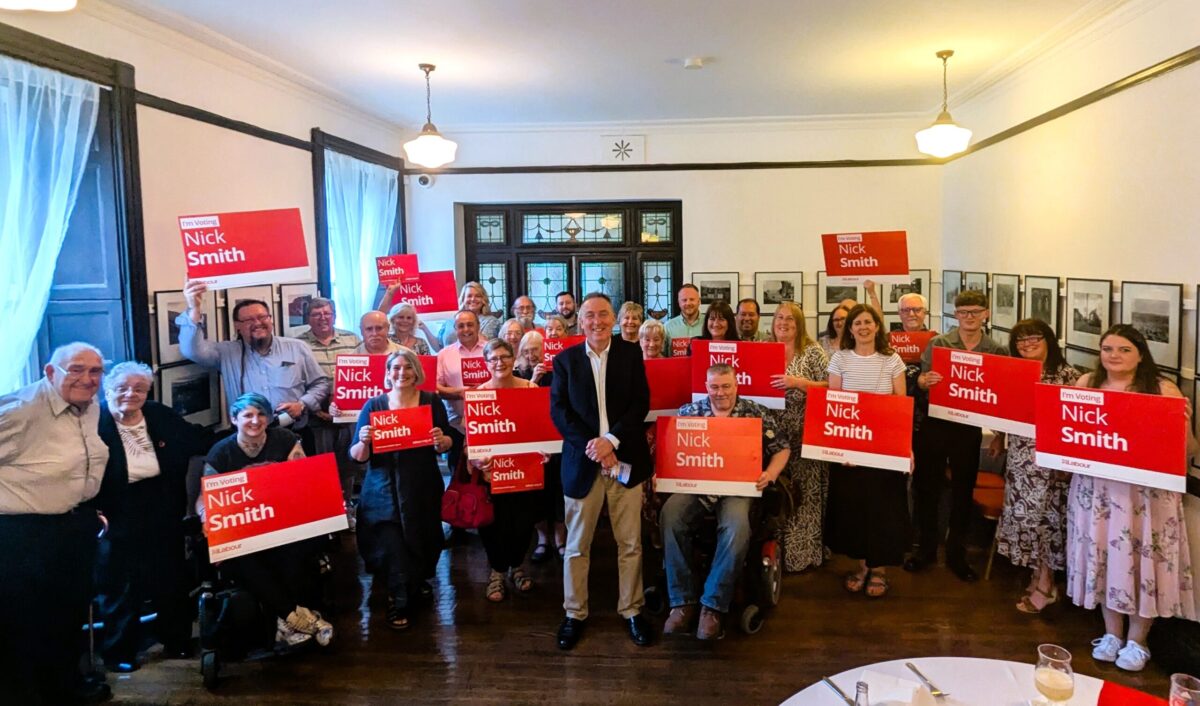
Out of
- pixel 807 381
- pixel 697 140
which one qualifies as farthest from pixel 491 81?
pixel 807 381

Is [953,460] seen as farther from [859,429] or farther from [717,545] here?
[717,545]

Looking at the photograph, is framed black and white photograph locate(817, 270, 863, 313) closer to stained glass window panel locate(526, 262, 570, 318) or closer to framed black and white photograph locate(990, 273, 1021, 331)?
framed black and white photograph locate(990, 273, 1021, 331)

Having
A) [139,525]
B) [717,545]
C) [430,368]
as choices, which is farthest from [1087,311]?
[139,525]

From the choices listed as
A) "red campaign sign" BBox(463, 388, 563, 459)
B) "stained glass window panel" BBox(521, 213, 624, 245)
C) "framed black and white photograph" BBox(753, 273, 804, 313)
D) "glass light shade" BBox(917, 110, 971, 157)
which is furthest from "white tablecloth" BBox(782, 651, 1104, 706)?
"stained glass window panel" BBox(521, 213, 624, 245)

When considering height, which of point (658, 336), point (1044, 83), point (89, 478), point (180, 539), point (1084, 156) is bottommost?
point (180, 539)

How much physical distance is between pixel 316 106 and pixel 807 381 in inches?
183

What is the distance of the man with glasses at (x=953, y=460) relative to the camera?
4.19 m

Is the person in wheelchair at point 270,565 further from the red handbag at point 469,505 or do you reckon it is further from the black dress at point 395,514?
the red handbag at point 469,505

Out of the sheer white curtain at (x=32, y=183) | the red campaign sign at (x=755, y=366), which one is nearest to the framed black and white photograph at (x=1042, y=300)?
the red campaign sign at (x=755, y=366)

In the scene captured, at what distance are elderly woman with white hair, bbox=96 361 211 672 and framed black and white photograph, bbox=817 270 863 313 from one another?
6.10 meters

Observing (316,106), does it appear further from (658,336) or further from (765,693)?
(765,693)

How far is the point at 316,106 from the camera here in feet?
20.1

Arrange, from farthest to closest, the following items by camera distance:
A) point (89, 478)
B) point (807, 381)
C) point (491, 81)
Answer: point (491, 81) < point (807, 381) < point (89, 478)

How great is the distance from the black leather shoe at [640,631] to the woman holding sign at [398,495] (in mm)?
1201
